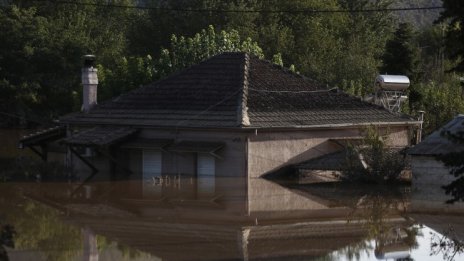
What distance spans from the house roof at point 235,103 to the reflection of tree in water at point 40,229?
295 inches

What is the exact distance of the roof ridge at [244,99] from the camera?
118ft

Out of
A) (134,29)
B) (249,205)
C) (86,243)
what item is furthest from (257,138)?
(134,29)

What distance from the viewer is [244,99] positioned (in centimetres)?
3769

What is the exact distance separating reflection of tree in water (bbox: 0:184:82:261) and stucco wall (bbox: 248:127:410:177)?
8516 millimetres

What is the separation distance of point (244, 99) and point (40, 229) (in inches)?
504

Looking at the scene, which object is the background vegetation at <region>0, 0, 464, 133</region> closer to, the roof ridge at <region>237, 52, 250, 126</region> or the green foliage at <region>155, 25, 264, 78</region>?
the green foliage at <region>155, 25, 264, 78</region>

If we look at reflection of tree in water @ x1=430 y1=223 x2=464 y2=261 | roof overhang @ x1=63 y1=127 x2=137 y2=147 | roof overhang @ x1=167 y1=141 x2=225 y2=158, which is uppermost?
roof overhang @ x1=63 y1=127 x2=137 y2=147

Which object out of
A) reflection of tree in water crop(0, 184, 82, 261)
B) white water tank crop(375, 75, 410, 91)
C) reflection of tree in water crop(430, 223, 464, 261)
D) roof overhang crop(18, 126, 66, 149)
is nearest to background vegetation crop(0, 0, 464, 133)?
white water tank crop(375, 75, 410, 91)

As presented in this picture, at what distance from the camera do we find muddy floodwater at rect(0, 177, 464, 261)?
23.0m

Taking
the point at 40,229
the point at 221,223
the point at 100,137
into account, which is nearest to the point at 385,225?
the point at 221,223

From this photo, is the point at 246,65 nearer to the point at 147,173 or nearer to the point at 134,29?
the point at 147,173

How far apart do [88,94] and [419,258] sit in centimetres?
2161

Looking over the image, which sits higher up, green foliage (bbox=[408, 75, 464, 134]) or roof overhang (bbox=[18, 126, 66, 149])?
green foliage (bbox=[408, 75, 464, 134])

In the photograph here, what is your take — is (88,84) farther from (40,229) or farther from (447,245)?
(447,245)
